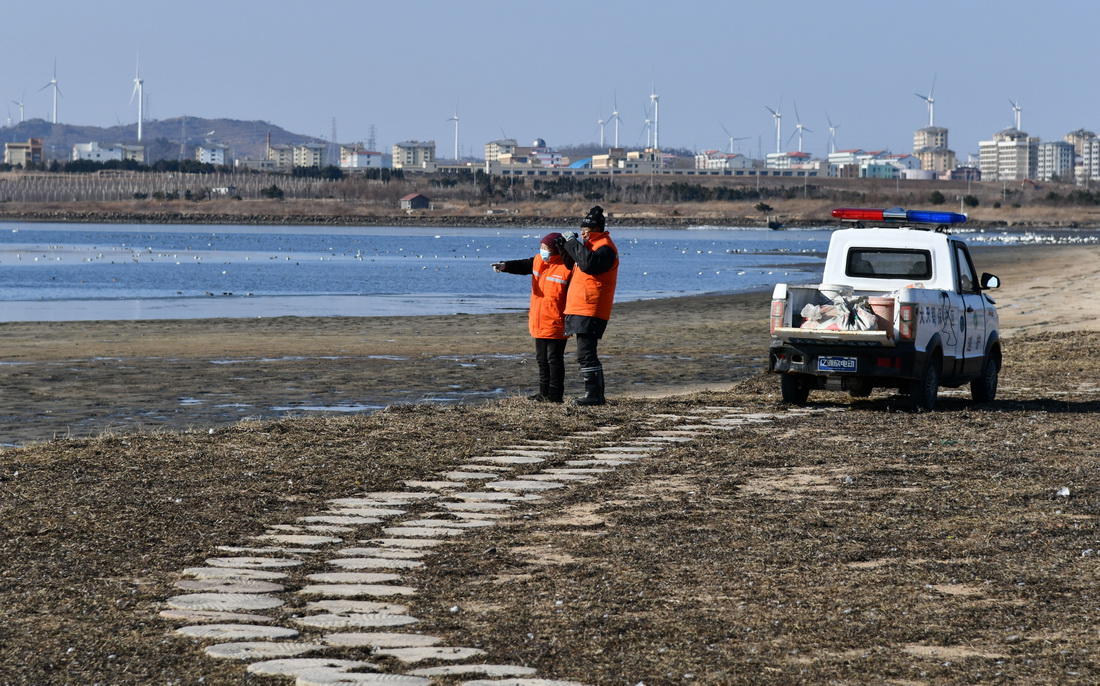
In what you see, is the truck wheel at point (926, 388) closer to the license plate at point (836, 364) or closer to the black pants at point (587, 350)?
the license plate at point (836, 364)

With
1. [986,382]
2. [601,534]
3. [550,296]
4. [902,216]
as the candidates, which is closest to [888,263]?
[902,216]

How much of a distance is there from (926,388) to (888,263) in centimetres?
197

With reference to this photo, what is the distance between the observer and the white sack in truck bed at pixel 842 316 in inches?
571

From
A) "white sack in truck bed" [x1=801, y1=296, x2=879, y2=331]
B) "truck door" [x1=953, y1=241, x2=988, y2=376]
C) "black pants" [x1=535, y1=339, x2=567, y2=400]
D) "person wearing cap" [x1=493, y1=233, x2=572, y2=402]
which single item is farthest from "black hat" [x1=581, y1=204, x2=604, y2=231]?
"truck door" [x1=953, y1=241, x2=988, y2=376]

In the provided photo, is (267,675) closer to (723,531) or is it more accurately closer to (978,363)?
(723,531)

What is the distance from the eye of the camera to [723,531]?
859 centimetres

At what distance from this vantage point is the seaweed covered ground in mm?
6047

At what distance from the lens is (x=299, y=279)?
2245 inches

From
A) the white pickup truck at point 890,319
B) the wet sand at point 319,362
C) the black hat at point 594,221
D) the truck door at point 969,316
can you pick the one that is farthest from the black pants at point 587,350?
the truck door at point 969,316

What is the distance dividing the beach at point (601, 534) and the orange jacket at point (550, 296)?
870 mm

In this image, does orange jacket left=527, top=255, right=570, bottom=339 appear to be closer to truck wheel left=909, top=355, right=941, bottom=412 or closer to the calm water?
truck wheel left=909, top=355, right=941, bottom=412

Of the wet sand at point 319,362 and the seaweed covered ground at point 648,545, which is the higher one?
the seaweed covered ground at point 648,545

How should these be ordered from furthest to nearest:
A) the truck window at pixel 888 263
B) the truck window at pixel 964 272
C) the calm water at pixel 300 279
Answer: the calm water at pixel 300 279 → the truck window at pixel 964 272 → the truck window at pixel 888 263

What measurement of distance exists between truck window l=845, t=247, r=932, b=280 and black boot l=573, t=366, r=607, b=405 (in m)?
3.57
